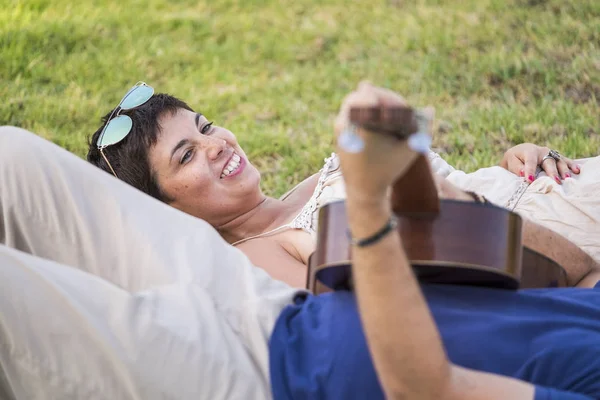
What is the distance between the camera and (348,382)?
1961 mm

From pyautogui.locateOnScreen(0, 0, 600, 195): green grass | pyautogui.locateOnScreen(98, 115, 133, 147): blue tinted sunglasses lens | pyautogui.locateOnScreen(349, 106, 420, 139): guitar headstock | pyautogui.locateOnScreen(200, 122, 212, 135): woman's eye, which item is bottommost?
pyautogui.locateOnScreen(0, 0, 600, 195): green grass

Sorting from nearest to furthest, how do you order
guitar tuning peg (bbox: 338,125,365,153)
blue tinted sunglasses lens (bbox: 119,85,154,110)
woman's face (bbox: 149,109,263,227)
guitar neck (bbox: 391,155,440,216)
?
guitar tuning peg (bbox: 338,125,365,153)
guitar neck (bbox: 391,155,440,216)
woman's face (bbox: 149,109,263,227)
blue tinted sunglasses lens (bbox: 119,85,154,110)

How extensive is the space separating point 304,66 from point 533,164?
2.78 m

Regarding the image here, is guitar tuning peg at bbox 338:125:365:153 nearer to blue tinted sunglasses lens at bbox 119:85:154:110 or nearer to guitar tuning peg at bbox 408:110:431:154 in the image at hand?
guitar tuning peg at bbox 408:110:431:154

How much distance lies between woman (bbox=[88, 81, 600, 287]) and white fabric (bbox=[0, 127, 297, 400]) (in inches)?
24.8

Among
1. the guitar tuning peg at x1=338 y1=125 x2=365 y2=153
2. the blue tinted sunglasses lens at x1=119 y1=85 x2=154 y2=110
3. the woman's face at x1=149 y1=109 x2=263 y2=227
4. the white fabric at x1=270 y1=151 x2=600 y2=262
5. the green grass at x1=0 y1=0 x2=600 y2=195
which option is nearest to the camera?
the guitar tuning peg at x1=338 y1=125 x2=365 y2=153

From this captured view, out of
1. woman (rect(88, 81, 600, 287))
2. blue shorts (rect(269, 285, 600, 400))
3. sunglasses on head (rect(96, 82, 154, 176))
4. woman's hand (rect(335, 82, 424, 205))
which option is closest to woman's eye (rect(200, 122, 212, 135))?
woman (rect(88, 81, 600, 287))

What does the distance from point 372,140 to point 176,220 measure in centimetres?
92

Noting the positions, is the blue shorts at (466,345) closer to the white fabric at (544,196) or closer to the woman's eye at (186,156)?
the white fabric at (544,196)

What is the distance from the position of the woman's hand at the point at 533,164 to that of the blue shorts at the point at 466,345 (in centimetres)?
105

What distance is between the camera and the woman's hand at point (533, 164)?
10.2 feet

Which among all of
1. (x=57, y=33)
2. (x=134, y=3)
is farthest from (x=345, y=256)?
(x=134, y=3)

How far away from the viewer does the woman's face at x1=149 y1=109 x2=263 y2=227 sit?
3.07m

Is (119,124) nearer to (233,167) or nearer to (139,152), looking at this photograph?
(139,152)
